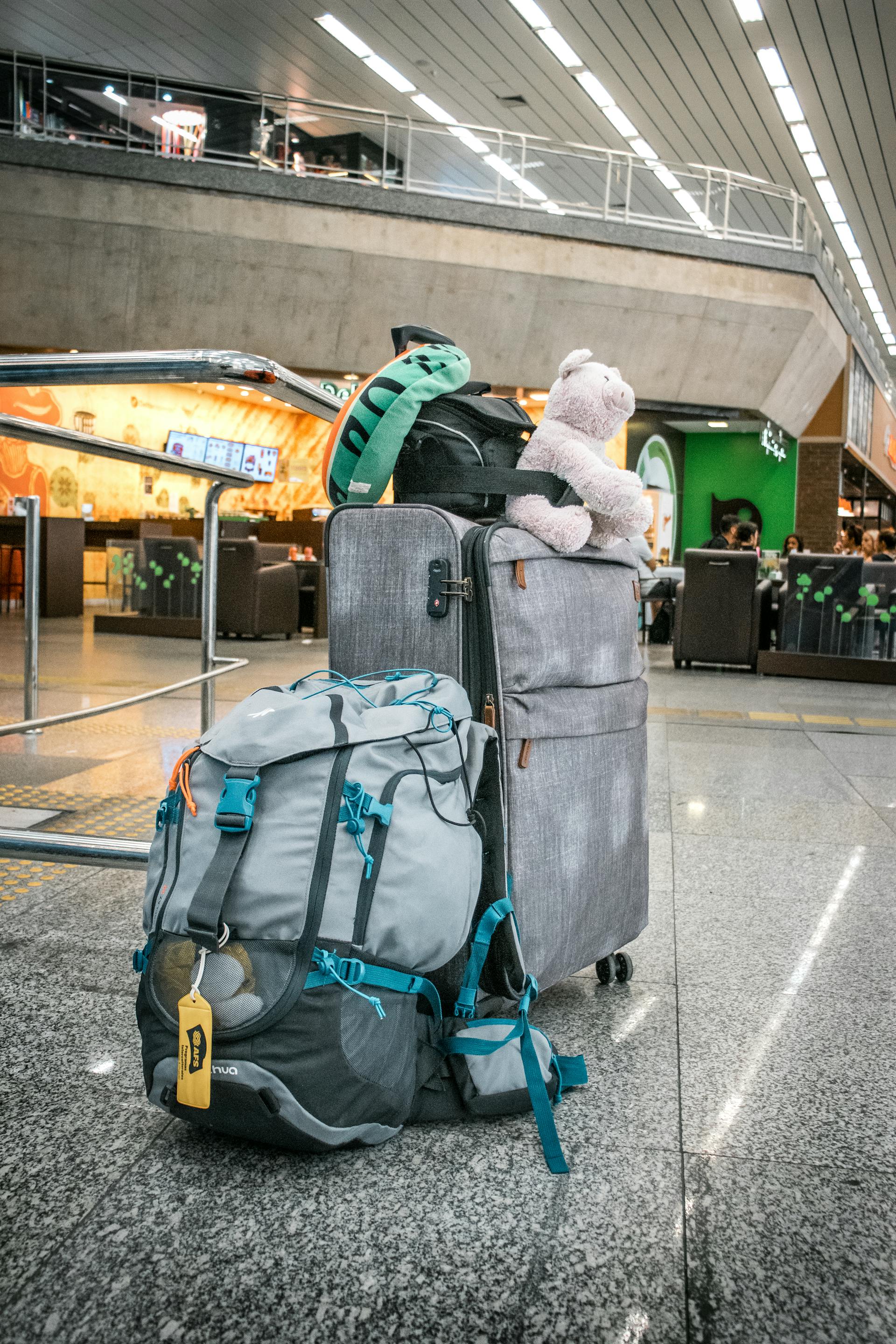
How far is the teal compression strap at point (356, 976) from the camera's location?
1086 millimetres

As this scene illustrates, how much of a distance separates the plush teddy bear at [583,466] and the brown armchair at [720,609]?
6645 mm

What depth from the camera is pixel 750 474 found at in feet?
59.9

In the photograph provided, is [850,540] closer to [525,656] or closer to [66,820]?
[66,820]

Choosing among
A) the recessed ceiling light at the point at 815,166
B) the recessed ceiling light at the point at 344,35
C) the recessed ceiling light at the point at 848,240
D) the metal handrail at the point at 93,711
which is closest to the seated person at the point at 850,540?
the recessed ceiling light at the point at 848,240

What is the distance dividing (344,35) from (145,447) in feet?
19.2

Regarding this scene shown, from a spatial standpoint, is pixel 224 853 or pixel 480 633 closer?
pixel 224 853

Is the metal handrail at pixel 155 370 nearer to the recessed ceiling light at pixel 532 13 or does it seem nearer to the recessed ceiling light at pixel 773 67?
the recessed ceiling light at pixel 532 13

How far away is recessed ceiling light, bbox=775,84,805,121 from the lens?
13172mm

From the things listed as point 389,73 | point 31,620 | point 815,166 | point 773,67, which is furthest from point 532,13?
point 31,620

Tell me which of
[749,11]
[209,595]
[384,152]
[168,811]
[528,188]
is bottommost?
[168,811]

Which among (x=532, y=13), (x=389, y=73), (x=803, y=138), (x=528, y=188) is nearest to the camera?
(x=532, y=13)

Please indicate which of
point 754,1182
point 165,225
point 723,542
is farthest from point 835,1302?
point 165,225

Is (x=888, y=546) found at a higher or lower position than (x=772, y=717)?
higher

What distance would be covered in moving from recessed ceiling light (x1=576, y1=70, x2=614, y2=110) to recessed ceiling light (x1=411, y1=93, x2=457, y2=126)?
1934mm
